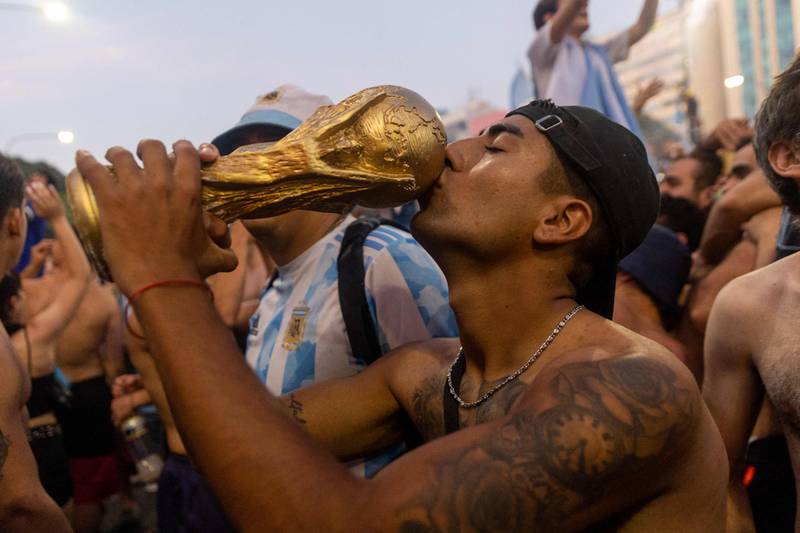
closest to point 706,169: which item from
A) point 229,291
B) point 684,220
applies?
point 684,220

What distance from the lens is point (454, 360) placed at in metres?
2.24

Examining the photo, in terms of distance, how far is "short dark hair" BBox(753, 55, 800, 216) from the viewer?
243cm

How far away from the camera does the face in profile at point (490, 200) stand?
1.98m

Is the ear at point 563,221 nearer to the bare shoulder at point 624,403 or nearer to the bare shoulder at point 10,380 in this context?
the bare shoulder at point 624,403

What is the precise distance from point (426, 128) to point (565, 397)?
757mm

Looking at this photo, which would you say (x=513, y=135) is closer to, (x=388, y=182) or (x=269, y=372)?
(x=388, y=182)

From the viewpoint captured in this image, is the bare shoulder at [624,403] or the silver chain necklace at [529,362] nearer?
the bare shoulder at [624,403]

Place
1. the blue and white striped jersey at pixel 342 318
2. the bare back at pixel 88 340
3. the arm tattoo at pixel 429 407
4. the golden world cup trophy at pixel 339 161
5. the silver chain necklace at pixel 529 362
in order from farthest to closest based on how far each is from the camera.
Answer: the bare back at pixel 88 340 < the blue and white striped jersey at pixel 342 318 < the arm tattoo at pixel 429 407 < the silver chain necklace at pixel 529 362 < the golden world cup trophy at pixel 339 161

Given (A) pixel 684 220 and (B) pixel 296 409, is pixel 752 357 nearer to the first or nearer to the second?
(B) pixel 296 409

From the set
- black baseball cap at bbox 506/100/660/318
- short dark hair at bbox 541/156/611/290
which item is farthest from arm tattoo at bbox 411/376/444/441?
black baseball cap at bbox 506/100/660/318

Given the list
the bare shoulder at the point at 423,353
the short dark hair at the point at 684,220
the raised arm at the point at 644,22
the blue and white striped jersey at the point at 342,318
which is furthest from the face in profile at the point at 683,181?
the bare shoulder at the point at 423,353

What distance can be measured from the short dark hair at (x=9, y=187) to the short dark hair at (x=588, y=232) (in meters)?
2.03

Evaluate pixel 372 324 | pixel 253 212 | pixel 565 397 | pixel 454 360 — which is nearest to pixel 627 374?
pixel 565 397

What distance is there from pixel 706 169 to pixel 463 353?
193 inches
